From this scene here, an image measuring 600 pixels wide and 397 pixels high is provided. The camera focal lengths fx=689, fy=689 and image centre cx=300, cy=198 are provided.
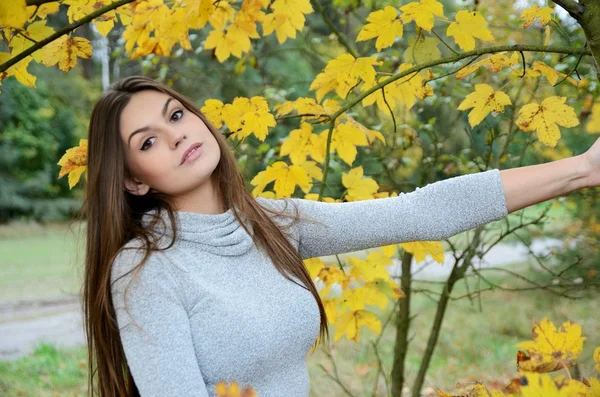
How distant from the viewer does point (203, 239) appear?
4.73ft

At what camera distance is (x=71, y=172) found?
1654 mm

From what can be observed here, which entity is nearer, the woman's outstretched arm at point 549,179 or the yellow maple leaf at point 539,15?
the woman's outstretched arm at point 549,179

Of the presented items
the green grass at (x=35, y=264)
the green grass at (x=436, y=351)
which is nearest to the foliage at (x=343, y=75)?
the green grass at (x=436, y=351)

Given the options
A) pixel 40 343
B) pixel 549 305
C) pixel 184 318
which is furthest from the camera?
pixel 549 305

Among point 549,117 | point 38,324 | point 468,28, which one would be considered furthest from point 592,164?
point 38,324

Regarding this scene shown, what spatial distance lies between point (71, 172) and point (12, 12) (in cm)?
73

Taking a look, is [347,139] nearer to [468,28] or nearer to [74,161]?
[468,28]

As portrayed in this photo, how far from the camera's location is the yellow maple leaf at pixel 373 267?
1.88 m

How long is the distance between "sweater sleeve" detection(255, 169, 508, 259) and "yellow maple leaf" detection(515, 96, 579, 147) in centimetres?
19

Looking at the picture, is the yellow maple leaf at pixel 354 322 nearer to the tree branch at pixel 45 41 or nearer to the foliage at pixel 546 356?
the foliage at pixel 546 356

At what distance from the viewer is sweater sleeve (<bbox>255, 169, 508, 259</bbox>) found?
4.56ft

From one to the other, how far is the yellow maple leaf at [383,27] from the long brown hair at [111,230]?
46cm

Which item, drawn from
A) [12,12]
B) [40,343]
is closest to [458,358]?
[40,343]

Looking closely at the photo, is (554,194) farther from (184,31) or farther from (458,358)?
(458,358)
